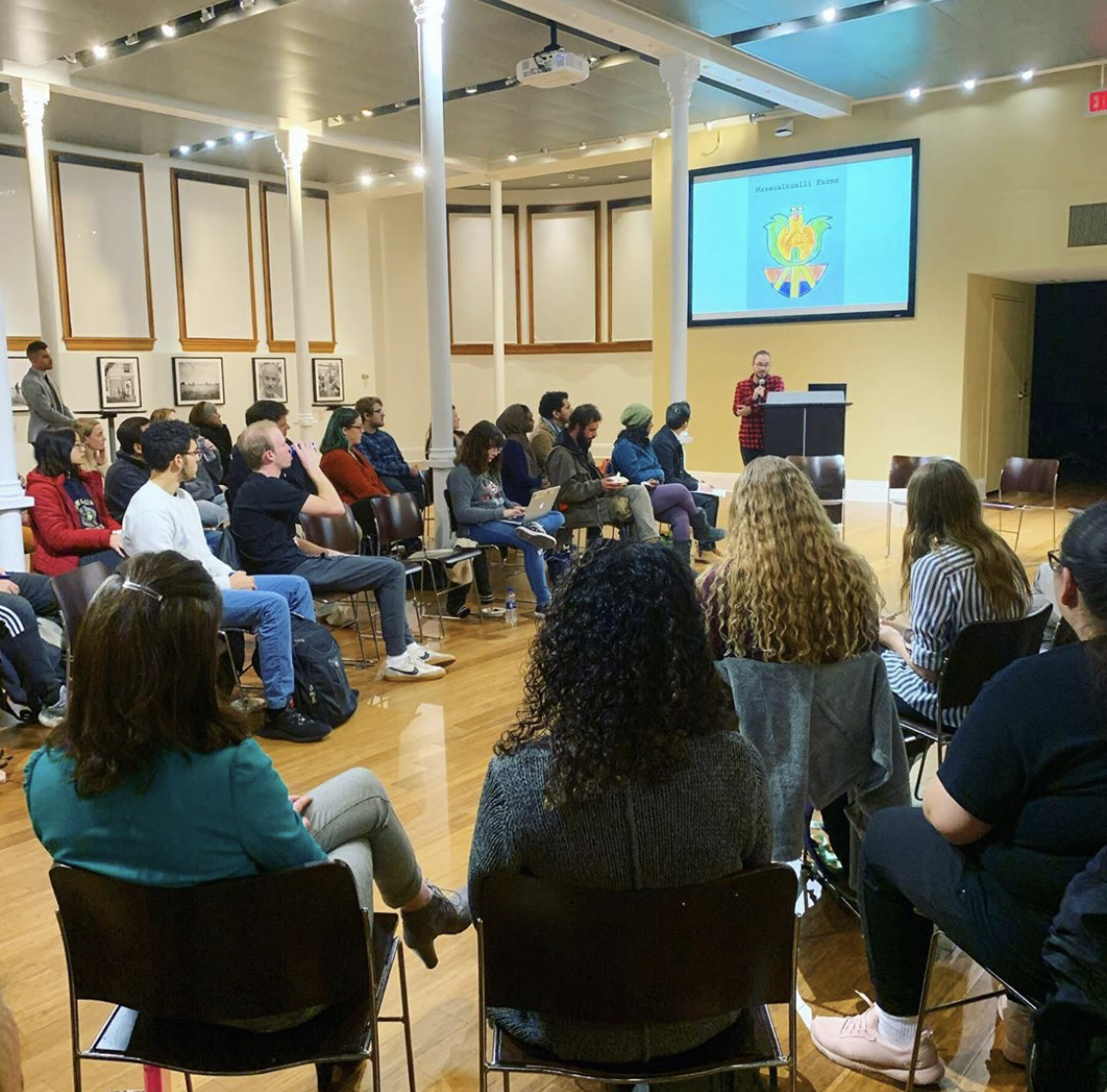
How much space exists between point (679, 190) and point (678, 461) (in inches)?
111

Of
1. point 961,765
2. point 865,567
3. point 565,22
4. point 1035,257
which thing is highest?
point 565,22

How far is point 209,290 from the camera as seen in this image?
43.1 ft

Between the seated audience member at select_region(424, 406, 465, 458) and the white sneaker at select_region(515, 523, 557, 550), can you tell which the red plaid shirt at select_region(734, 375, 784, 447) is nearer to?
the seated audience member at select_region(424, 406, 465, 458)

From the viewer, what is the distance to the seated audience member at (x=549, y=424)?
7.12 meters

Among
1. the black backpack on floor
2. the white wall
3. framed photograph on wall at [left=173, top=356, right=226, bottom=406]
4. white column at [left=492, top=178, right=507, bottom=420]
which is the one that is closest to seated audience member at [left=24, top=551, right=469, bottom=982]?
the black backpack on floor

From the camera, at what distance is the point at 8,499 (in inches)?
178

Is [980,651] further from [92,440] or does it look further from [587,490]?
[92,440]

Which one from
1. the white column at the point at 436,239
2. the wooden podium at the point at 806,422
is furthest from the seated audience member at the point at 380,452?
the wooden podium at the point at 806,422

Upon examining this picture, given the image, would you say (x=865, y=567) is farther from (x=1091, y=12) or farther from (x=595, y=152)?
(x=595, y=152)

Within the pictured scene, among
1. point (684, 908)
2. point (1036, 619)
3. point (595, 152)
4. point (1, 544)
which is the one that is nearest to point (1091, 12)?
point (595, 152)

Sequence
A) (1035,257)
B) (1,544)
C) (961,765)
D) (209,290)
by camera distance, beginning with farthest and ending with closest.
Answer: (209,290)
(1035,257)
(1,544)
(961,765)

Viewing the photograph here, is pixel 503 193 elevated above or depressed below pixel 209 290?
above

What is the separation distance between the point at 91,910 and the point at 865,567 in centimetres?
175

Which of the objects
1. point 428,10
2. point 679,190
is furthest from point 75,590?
point 679,190
